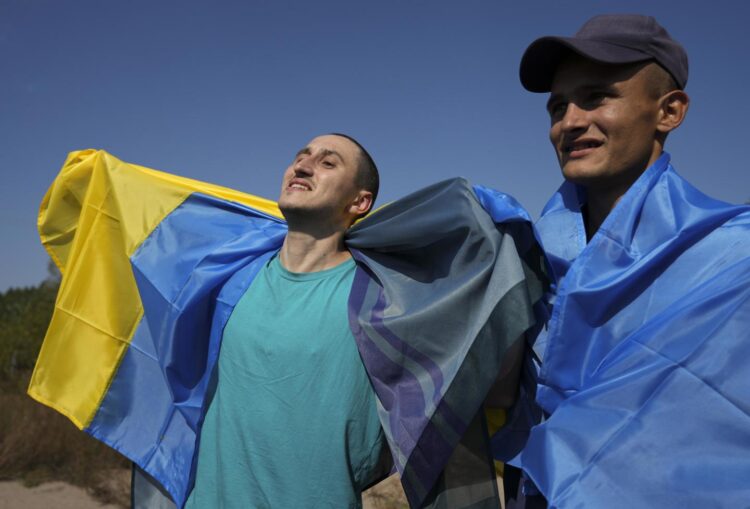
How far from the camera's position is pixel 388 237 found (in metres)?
2.16

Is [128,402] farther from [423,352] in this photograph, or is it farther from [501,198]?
[501,198]

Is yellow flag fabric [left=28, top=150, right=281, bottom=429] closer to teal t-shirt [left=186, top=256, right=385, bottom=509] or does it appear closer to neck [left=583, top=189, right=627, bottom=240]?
teal t-shirt [left=186, top=256, right=385, bottom=509]

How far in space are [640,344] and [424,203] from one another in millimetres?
847

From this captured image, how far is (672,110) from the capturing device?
1863mm

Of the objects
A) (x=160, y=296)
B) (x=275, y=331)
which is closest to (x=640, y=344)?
(x=275, y=331)

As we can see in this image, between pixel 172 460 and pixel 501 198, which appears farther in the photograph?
pixel 172 460

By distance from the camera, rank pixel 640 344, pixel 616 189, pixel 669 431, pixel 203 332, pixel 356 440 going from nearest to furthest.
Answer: pixel 669 431 < pixel 640 344 < pixel 616 189 < pixel 356 440 < pixel 203 332

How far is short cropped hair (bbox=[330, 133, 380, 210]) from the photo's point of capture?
2564mm

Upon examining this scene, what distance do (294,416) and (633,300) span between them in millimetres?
1105

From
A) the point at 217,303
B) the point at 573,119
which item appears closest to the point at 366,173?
the point at 217,303

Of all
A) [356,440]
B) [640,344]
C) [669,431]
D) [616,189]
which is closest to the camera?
[669,431]

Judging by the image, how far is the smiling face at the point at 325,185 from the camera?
2328 millimetres

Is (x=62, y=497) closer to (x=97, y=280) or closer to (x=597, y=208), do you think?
(x=97, y=280)

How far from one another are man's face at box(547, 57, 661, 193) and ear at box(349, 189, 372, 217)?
36.7 inches
